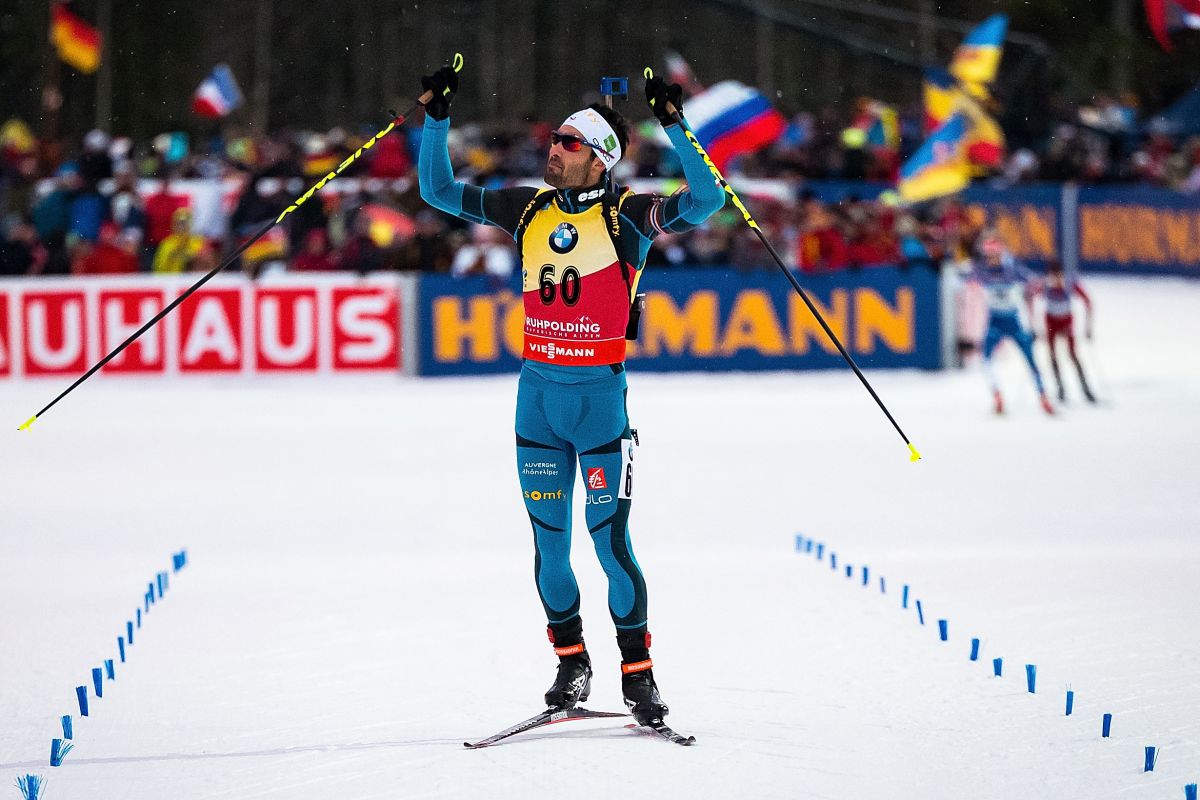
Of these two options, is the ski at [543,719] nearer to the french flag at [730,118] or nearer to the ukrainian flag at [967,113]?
the french flag at [730,118]

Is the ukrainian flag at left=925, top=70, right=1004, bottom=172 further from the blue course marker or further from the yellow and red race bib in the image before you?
the blue course marker

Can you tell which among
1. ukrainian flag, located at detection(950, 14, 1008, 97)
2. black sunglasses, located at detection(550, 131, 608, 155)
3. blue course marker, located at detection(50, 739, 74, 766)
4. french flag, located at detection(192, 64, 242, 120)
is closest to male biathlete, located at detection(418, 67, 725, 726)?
black sunglasses, located at detection(550, 131, 608, 155)

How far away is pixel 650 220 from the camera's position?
21.3 feet

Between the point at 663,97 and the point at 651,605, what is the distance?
11.9 feet

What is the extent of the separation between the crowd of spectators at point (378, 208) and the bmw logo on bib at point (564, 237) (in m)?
14.3

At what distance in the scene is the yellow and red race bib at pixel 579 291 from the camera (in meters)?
6.55

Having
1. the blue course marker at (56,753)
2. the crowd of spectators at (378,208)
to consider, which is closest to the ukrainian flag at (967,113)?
the crowd of spectators at (378,208)

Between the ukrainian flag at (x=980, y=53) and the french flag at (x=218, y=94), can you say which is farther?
the french flag at (x=218, y=94)

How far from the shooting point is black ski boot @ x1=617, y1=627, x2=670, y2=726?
21.5 ft

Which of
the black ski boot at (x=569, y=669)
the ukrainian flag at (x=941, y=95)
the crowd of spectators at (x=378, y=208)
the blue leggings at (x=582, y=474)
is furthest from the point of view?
the ukrainian flag at (x=941, y=95)

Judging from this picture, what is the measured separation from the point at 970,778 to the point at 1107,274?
25402 mm

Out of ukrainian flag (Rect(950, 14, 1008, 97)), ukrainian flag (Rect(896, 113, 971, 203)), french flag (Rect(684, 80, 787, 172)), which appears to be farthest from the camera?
ukrainian flag (Rect(950, 14, 1008, 97))

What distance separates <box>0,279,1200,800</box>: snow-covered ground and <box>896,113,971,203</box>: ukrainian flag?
3935 millimetres

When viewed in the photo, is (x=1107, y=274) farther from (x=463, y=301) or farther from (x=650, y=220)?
(x=650, y=220)
